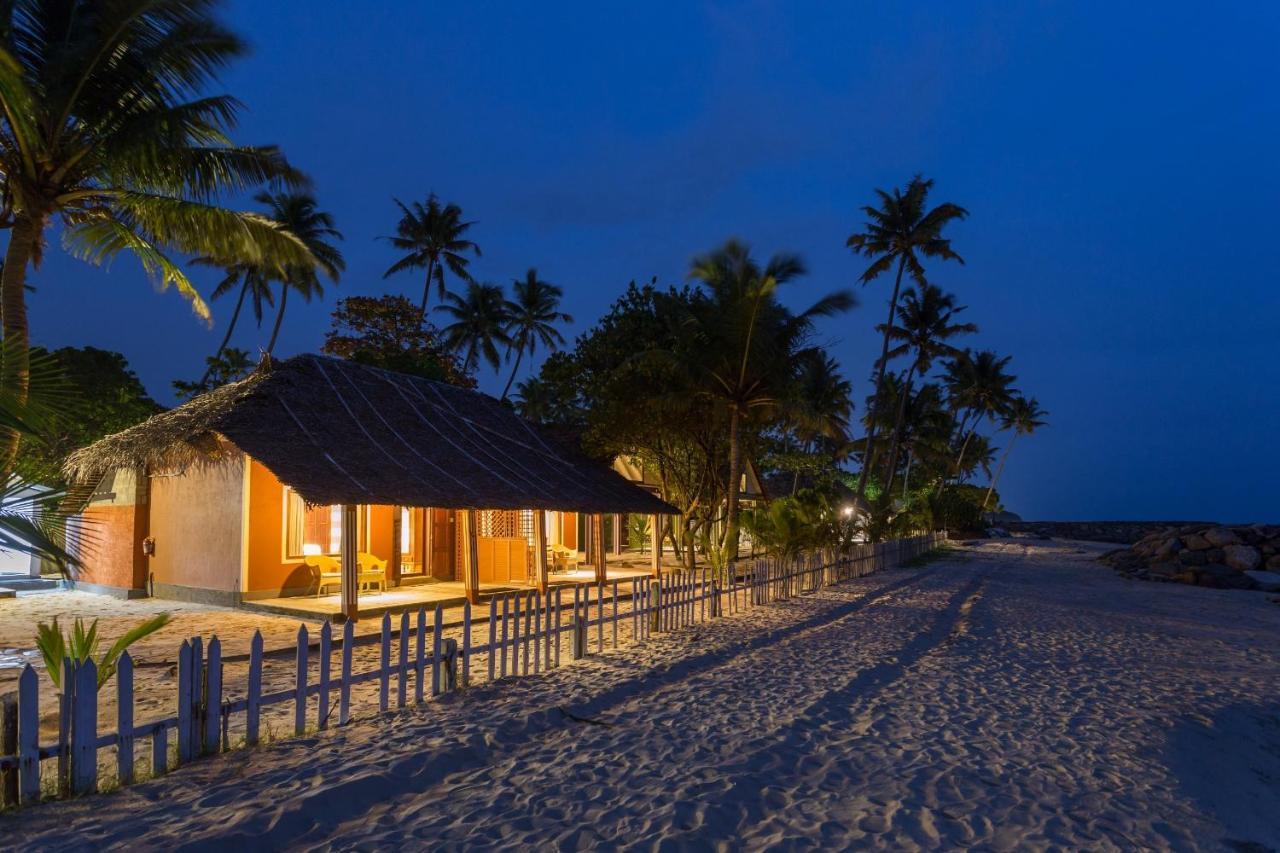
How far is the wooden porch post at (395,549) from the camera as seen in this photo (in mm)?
14867

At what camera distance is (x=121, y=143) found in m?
9.42

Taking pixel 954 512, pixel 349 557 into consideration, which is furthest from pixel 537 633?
pixel 954 512

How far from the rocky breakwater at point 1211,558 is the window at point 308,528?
21.0m

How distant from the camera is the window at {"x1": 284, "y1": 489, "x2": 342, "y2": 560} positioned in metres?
12.9

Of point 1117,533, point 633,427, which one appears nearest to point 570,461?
point 633,427

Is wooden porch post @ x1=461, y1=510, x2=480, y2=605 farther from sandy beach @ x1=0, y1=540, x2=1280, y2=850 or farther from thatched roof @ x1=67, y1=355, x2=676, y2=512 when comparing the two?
sandy beach @ x1=0, y1=540, x2=1280, y2=850

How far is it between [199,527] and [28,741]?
10334mm

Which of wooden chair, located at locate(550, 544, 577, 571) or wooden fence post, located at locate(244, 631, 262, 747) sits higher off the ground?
wooden fence post, located at locate(244, 631, 262, 747)

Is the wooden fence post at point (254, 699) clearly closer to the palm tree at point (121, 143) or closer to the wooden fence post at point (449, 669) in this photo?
the wooden fence post at point (449, 669)

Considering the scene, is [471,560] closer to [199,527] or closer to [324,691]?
[199,527]

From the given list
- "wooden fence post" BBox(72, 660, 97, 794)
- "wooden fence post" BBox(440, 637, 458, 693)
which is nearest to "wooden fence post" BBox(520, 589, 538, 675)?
"wooden fence post" BBox(440, 637, 458, 693)

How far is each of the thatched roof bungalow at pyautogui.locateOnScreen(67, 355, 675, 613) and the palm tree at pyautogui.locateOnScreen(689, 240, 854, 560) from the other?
341cm

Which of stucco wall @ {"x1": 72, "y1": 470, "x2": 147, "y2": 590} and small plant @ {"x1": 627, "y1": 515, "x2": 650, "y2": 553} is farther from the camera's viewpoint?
small plant @ {"x1": 627, "y1": 515, "x2": 650, "y2": 553}

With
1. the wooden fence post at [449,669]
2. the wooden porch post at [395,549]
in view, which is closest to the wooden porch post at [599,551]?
the wooden porch post at [395,549]
